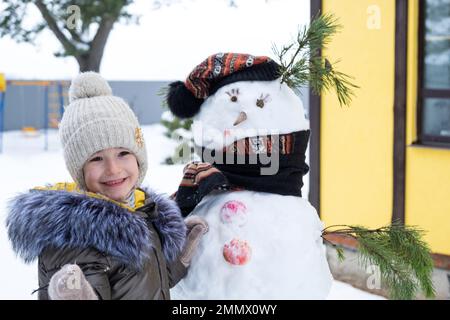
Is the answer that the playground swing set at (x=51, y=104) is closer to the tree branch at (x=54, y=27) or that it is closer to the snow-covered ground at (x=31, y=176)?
the snow-covered ground at (x=31, y=176)

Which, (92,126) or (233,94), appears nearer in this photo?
(92,126)

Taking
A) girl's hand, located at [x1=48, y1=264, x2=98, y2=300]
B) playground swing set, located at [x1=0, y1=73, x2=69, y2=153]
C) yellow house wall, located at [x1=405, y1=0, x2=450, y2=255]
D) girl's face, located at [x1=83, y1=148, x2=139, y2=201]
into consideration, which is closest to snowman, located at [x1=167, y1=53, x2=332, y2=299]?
girl's face, located at [x1=83, y1=148, x2=139, y2=201]

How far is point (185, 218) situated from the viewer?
121 cm

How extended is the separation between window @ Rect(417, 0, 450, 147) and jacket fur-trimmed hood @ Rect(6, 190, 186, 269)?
223cm

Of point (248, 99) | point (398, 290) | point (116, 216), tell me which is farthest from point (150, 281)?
point (398, 290)

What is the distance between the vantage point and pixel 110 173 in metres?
1.08

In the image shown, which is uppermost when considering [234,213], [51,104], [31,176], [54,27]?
[54,27]

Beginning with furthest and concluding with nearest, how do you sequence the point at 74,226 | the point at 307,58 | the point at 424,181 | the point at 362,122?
the point at 362,122 < the point at 424,181 < the point at 307,58 < the point at 74,226

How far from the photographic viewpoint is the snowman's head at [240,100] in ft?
3.90

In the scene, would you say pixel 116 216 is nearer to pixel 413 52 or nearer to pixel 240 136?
pixel 240 136

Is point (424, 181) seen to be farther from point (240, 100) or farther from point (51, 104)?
point (51, 104)

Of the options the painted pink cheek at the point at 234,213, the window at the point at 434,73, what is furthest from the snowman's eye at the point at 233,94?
the window at the point at 434,73

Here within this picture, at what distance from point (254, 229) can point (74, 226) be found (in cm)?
34

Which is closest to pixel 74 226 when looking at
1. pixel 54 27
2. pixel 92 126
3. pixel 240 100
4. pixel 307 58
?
pixel 92 126
